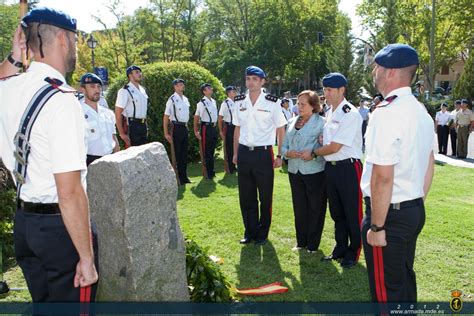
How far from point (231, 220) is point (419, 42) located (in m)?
37.5

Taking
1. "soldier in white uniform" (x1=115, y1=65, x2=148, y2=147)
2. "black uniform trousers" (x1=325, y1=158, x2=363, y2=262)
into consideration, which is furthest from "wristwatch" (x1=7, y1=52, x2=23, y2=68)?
"soldier in white uniform" (x1=115, y1=65, x2=148, y2=147)

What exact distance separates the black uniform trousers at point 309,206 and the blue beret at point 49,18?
143 inches

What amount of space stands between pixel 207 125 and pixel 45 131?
28.2 feet

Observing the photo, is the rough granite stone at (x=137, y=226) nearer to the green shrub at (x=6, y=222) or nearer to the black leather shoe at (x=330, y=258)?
the black leather shoe at (x=330, y=258)

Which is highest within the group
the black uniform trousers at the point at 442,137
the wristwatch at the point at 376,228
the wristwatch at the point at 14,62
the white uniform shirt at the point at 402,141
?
the wristwatch at the point at 14,62

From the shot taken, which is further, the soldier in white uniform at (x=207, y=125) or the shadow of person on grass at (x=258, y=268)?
the soldier in white uniform at (x=207, y=125)

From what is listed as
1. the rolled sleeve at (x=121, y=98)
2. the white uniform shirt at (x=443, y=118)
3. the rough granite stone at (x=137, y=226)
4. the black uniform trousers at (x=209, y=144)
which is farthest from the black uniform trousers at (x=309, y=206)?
the white uniform shirt at (x=443, y=118)

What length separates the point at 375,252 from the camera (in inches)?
123

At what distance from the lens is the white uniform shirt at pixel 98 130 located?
230 inches

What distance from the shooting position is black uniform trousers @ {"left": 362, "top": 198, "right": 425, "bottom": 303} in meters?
3.10

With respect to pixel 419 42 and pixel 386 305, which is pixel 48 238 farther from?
pixel 419 42

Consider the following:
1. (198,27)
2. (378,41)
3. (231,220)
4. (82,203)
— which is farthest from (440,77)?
(82,203)

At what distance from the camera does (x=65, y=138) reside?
228 centimetres

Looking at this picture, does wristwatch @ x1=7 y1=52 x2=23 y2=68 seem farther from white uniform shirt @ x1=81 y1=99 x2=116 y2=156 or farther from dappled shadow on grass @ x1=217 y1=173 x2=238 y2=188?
dappled shadow on grass @ x1=217 y1=173 x2=238 y2=188
